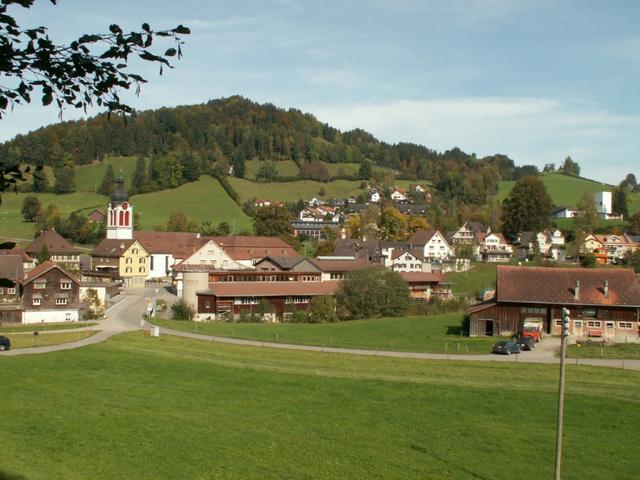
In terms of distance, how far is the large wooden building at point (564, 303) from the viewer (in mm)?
47094

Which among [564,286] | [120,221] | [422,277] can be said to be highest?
[120,221]

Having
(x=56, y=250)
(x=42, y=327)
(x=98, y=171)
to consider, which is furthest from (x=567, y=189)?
(x=42, y=327)

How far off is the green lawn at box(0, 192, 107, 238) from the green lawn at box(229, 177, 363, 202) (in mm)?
33192

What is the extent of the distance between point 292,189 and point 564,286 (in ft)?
431

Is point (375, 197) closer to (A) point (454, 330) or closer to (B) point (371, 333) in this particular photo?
(A) point (454, 330)

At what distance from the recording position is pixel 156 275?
94.4m

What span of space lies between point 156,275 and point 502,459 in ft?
261

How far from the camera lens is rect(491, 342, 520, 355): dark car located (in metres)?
39.7

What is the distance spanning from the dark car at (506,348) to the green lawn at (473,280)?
100ft

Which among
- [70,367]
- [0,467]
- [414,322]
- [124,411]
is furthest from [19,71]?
[414,322]

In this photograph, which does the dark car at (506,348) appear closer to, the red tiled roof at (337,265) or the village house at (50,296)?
the red tiled roof at (337,265)

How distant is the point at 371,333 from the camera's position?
50.0 metres

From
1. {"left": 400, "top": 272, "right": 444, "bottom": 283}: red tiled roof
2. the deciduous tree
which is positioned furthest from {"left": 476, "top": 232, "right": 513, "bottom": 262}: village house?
{"left": 400, "top": 272, "right": 444, "bottom": 283}: red tiled roof

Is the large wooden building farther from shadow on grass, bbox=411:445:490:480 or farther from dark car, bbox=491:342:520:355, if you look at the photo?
shadow on grass, bbox=411:445:490:480
